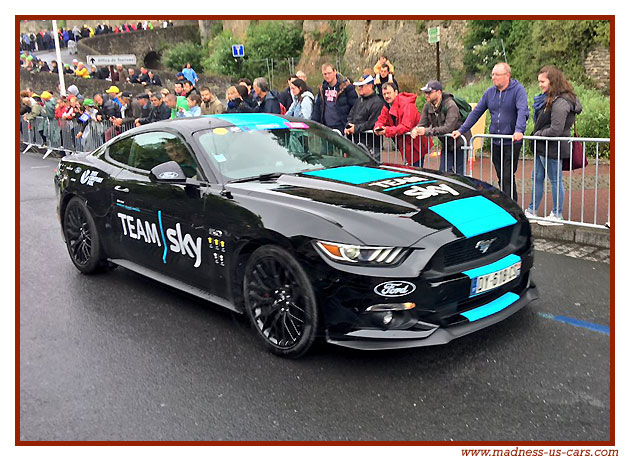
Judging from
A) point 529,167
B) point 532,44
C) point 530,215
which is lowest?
point 530,215

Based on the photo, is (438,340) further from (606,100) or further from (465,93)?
(465,93)

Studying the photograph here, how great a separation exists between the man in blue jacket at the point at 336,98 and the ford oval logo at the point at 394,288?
258 inches

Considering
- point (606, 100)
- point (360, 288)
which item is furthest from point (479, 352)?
point (606, 100)

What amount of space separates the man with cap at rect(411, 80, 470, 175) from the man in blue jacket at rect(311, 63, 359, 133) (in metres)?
1.80

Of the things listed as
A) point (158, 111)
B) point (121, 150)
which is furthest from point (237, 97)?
point (121, 150)

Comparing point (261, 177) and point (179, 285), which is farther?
point (179, 285)

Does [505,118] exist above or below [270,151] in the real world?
above

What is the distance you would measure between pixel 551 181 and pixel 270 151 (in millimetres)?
3741

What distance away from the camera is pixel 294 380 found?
4234 mm

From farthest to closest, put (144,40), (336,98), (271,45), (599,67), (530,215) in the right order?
(144,40), (271,45), (599,67), (336,98), (530,215)

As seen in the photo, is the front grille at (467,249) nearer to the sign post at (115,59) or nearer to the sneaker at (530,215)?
the sneaker at (530,215)

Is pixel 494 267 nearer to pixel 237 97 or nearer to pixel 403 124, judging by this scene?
pixel 403 124

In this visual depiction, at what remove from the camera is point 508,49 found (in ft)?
78.0

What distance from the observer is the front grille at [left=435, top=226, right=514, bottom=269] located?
164 inches
